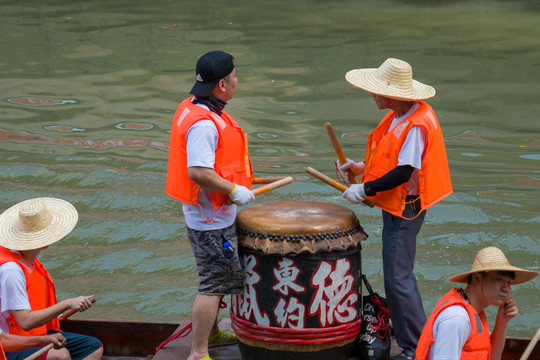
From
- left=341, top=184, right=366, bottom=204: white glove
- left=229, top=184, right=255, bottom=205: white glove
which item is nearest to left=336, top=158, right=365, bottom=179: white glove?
left=341, top=184, right=366, bottom=204: white glove

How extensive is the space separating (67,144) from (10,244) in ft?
21.4

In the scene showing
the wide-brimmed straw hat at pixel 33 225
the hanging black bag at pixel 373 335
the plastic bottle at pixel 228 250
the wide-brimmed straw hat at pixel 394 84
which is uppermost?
the wide-brimmed straw hat at pixel 394 84

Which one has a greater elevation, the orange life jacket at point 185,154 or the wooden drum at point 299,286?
the orange life jacket at point 185,154

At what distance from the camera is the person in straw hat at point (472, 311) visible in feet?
11.9

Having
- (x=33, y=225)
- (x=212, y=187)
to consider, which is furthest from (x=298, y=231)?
(x=33, y=225)

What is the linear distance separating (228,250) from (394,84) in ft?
4.45

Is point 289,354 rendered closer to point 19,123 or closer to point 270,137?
point 270,137

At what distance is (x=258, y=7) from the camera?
20.0m

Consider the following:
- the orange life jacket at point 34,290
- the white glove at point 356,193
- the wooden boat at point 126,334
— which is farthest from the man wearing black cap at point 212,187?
the orange life jacket at point 34,290

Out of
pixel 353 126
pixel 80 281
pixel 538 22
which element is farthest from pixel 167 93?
pixel 538 22

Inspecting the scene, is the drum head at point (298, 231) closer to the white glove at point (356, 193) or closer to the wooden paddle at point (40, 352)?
the white glove at point (356, 193)

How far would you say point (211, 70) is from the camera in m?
4.41

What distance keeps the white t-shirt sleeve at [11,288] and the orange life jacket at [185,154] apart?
0.94 meters

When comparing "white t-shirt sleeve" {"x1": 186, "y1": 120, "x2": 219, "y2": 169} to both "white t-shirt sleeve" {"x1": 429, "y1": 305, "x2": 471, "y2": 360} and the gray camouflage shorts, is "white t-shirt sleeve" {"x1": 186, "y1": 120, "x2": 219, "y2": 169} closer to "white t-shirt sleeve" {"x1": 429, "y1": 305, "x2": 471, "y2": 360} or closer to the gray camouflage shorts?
the gray camouflage shorts
